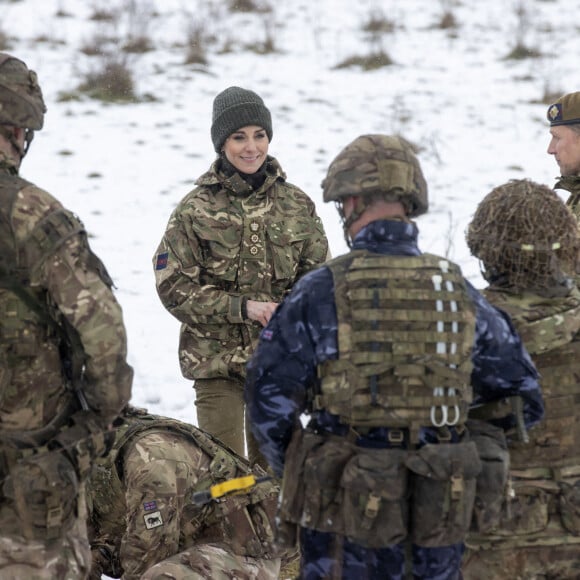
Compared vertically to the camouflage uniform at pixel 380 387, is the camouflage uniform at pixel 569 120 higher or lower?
higher

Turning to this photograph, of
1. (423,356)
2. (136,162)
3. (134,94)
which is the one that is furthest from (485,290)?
(134,94)

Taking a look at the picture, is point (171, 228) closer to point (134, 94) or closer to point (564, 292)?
point (564, 292)

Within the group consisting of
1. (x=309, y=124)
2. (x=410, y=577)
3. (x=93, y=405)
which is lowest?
(x=410, y=577)

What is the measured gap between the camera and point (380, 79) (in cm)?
1184

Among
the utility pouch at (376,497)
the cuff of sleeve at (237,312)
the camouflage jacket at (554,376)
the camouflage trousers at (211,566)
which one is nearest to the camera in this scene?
the utility pouch at (376,497)

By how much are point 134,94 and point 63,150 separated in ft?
5.13

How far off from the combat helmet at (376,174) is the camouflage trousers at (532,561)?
1138 millimetres

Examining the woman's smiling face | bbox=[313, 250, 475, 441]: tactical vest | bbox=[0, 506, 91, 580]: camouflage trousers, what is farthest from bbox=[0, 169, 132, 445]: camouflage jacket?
the woman's smiling face

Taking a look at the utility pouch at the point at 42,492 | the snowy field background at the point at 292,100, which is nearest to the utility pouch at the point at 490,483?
the utility pouch at the point at 42,492

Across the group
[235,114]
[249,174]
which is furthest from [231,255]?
[235,114]

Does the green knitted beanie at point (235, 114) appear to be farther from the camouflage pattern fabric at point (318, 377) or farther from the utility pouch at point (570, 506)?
the utility pouch at point (570, 506)

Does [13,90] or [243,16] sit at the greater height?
[243,16]

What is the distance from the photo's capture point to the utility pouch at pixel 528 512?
3203 mm

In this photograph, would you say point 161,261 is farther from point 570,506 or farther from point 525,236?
point 570,506
